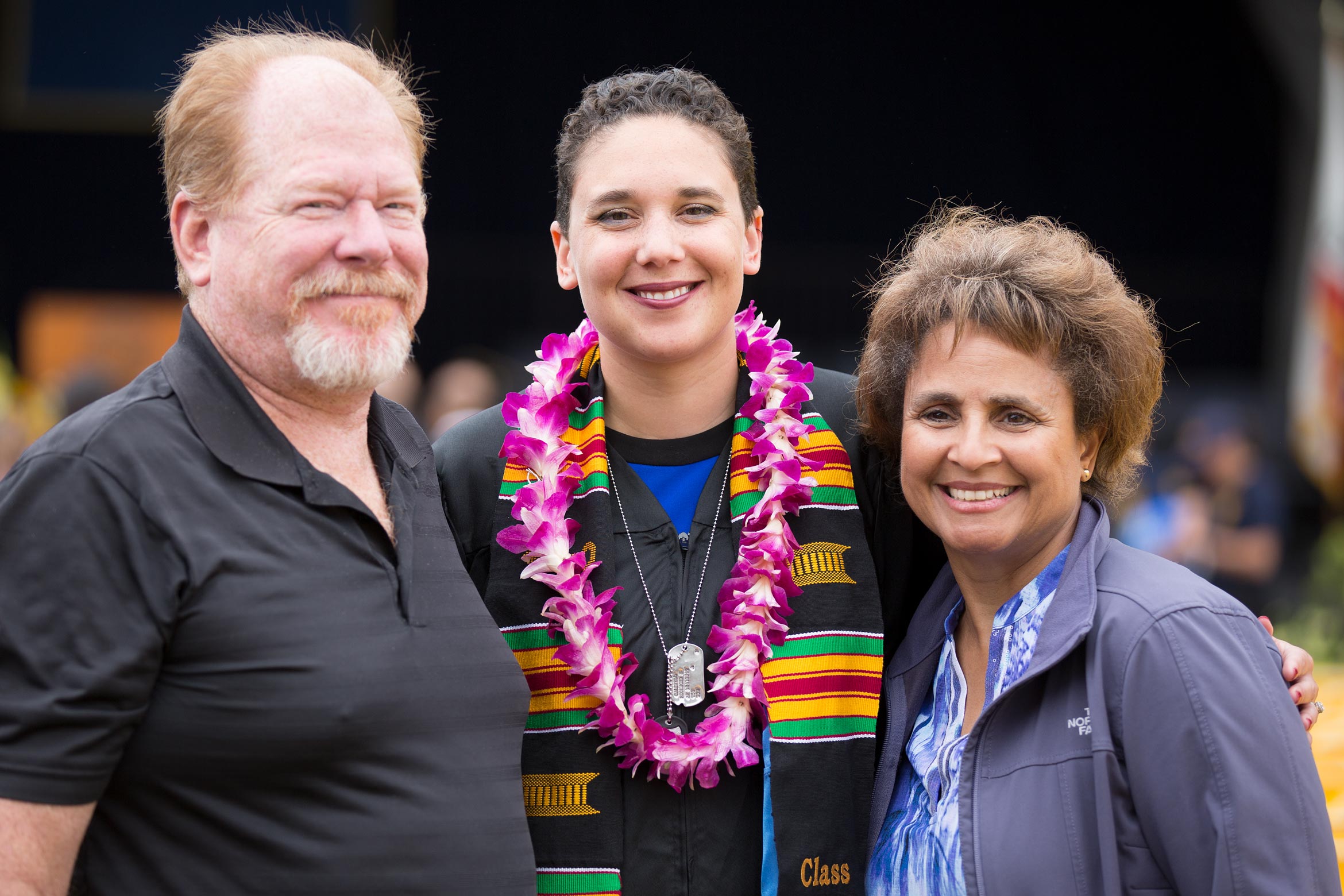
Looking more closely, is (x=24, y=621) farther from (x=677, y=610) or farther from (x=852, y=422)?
(x=852, y=422)

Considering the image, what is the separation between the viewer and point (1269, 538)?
7.59 m

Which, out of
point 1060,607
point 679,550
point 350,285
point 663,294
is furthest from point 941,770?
point 350,285

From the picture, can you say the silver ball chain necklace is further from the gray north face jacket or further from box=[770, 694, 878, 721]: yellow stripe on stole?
the gray north face jacket

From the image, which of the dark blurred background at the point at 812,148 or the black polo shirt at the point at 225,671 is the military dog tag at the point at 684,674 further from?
the dark blurred background at the point at 812,148

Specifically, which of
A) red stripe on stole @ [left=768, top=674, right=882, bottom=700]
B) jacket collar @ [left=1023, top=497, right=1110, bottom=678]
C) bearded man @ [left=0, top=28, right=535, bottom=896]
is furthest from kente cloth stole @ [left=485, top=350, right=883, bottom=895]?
jacket collar @ [left=1023, top=497, right=1110, bottom=678]

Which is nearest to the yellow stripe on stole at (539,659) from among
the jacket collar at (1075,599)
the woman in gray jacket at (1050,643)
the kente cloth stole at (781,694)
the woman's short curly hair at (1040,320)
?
the kente cloth stole at (781,694)

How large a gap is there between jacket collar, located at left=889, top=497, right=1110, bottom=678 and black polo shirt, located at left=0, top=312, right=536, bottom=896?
0.93m

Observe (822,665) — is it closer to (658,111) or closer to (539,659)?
(539,659)

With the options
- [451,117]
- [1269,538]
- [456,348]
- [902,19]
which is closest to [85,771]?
[1269,538]

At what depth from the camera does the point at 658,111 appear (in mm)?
2717

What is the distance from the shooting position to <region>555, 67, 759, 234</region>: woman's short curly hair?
2729 mm

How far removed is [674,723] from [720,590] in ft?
0.92

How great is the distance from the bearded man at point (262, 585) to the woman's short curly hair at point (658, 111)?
491 millimetres

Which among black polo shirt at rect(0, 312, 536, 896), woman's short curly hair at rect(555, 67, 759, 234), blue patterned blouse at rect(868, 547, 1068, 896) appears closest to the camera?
black polo shirt at rect(0, 312, 536, 896)
